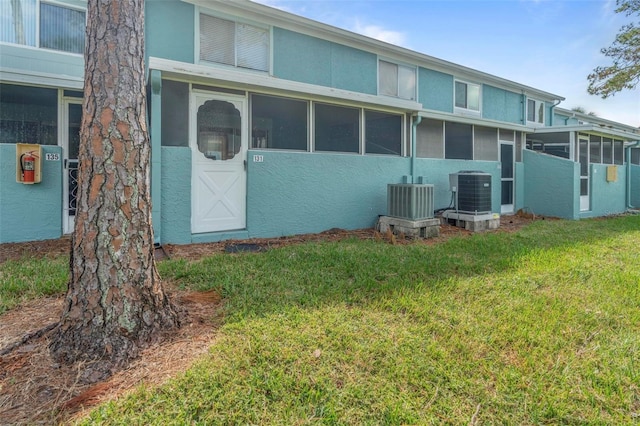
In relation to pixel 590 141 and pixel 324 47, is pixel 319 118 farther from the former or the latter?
pixel 590 141

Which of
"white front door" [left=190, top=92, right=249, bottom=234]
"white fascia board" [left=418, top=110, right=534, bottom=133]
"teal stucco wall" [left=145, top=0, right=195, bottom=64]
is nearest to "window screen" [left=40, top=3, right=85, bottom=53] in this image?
"teal stucco wall" [left=145, top=0, right=195, bottom=64]

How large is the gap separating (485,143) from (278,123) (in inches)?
259

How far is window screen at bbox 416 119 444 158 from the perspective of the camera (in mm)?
8922

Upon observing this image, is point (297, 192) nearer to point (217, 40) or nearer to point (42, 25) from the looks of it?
point (217, 40)

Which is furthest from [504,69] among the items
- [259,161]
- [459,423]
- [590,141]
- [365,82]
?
[459,423]

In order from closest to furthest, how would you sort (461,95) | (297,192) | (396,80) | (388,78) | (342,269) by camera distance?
(342,269) → (297,192) → (388,78) → (396,80) → (461,95)

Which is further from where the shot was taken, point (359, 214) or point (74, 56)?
point (359, 214)

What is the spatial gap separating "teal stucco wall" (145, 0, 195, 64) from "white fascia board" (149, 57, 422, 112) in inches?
39.7

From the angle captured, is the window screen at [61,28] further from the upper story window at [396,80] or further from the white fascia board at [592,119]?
the white fascia board at [592,119]

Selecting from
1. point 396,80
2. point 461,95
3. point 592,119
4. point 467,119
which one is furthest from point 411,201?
point 592,119

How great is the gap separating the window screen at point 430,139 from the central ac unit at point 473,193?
1.09m

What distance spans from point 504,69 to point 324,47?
7756 millimetres

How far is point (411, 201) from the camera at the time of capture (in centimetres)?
679

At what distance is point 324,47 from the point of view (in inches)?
336
